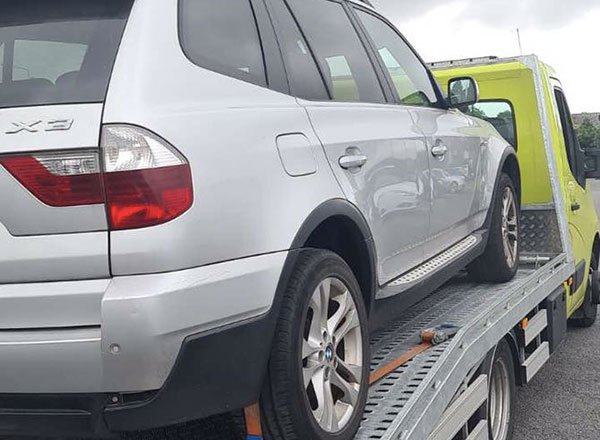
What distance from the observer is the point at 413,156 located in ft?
11.6

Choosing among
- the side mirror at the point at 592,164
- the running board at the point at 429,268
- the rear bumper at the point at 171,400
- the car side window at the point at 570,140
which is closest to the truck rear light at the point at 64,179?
the rear bumper at the point at 171,400

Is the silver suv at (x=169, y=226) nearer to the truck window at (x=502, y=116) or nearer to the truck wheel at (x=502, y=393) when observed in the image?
the truck wheel at (x=502, y=393)

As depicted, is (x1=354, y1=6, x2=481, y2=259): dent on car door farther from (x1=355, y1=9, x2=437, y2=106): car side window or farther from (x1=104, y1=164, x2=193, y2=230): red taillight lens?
(x1=104, y1=164, x2=193, y2=230): red taillight lens

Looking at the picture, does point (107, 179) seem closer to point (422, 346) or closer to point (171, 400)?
point (171, 400)

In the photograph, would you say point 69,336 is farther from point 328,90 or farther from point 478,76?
point 478,76

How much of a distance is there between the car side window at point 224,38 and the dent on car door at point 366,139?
0.22m

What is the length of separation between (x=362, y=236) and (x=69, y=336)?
126 cm

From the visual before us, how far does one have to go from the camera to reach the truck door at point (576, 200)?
602cm

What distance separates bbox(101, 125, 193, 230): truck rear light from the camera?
6.74 feet

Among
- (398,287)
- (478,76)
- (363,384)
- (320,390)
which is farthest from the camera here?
(478,76)

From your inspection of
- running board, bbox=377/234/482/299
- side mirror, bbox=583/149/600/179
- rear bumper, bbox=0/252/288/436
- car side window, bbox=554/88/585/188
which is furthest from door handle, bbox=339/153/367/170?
side mirror, bbox=583/149/600/179

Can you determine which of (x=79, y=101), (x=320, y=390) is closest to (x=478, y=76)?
(x=320, y=390)

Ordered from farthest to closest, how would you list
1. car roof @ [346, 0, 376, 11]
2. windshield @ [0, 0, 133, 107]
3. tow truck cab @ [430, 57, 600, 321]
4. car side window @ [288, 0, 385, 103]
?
tow truck cab @ [430, 57, 600, 321] < car roof @ [346, 0, 376, 11] < car side window @ [288, 0, 385, 103] < windshield @ [0, 0, 133, 107]

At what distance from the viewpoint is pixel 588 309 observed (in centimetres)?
692
